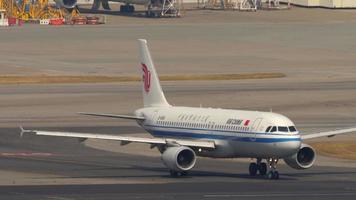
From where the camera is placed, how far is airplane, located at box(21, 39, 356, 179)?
58.8m

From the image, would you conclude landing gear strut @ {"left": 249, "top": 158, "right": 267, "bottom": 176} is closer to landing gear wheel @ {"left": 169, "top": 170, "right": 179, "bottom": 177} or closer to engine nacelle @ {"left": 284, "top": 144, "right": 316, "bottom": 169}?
engine nacelle @ {"left": 284, "top": 144, "right": 316, "bottom": 169}

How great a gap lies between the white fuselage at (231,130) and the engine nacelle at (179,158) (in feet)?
5.77

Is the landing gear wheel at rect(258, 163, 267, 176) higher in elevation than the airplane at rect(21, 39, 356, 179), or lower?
lower

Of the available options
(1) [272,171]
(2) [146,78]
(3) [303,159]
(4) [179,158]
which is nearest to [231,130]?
(1) [272,171]

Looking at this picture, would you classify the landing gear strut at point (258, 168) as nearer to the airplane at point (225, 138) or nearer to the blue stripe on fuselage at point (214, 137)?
the airplane at point (225, 138)

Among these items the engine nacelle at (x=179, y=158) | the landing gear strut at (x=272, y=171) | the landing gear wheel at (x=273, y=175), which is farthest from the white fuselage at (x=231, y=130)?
the engine nacelle at (x=179, y=158)

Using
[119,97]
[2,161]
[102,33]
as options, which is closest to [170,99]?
[119,97]

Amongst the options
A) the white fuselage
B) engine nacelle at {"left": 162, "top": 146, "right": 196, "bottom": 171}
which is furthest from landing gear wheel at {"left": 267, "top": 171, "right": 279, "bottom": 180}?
engine nacelle at {"left": 162, "top": 146, "right": 196, "bottom": 171}

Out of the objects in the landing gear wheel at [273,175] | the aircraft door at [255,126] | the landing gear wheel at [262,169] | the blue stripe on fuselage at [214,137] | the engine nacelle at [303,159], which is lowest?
the landing gear wheel at [262,169]

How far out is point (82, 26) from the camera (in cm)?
18900

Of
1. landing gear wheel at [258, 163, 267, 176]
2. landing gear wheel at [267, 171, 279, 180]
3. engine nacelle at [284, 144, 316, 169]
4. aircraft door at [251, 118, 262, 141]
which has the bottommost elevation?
landing gear wheel at [258, 163, 267, 176]

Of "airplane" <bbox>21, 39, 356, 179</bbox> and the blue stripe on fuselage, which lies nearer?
the blue stripe on fuselage

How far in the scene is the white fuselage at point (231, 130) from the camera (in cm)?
5866

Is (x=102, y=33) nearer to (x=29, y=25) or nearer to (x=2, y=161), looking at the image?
(x=29, y=25)
